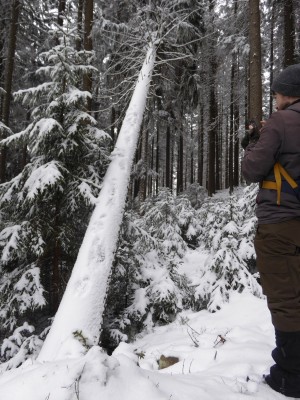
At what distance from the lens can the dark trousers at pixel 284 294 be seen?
242 centimetres

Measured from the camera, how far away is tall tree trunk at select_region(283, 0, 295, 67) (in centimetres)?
1153

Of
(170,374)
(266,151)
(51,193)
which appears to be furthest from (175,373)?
(51,193)

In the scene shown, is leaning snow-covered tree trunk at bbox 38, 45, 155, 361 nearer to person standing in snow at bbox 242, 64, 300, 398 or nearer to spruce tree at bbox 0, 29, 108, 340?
spruce tree at bbox 0, 29, 108, 340

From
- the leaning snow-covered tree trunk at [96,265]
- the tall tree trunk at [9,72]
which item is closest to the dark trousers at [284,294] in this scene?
the leaning snow-covered tree trunk at [96,265]

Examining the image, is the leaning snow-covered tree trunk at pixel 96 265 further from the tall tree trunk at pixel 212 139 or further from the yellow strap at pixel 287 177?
the tall tree trunk at pixel 212 139

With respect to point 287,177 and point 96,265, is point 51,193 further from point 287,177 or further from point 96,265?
point 287,177

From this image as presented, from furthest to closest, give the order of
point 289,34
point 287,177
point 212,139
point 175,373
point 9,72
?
point 212,139, point 289,34, point 9,72, point 175,373, point 287,177

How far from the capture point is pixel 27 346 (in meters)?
5.06

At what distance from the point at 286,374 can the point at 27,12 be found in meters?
14.6

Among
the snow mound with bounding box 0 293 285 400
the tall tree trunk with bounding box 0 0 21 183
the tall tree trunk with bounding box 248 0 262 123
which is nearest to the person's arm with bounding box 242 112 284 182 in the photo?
the snow mound with bounding box 0 293 285 400

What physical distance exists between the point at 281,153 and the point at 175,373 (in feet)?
7.98

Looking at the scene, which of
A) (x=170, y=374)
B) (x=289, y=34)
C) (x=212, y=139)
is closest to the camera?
(x=170, y=374)

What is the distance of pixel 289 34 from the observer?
1179 centimetres

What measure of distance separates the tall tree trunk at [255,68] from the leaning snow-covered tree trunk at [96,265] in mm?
2243
